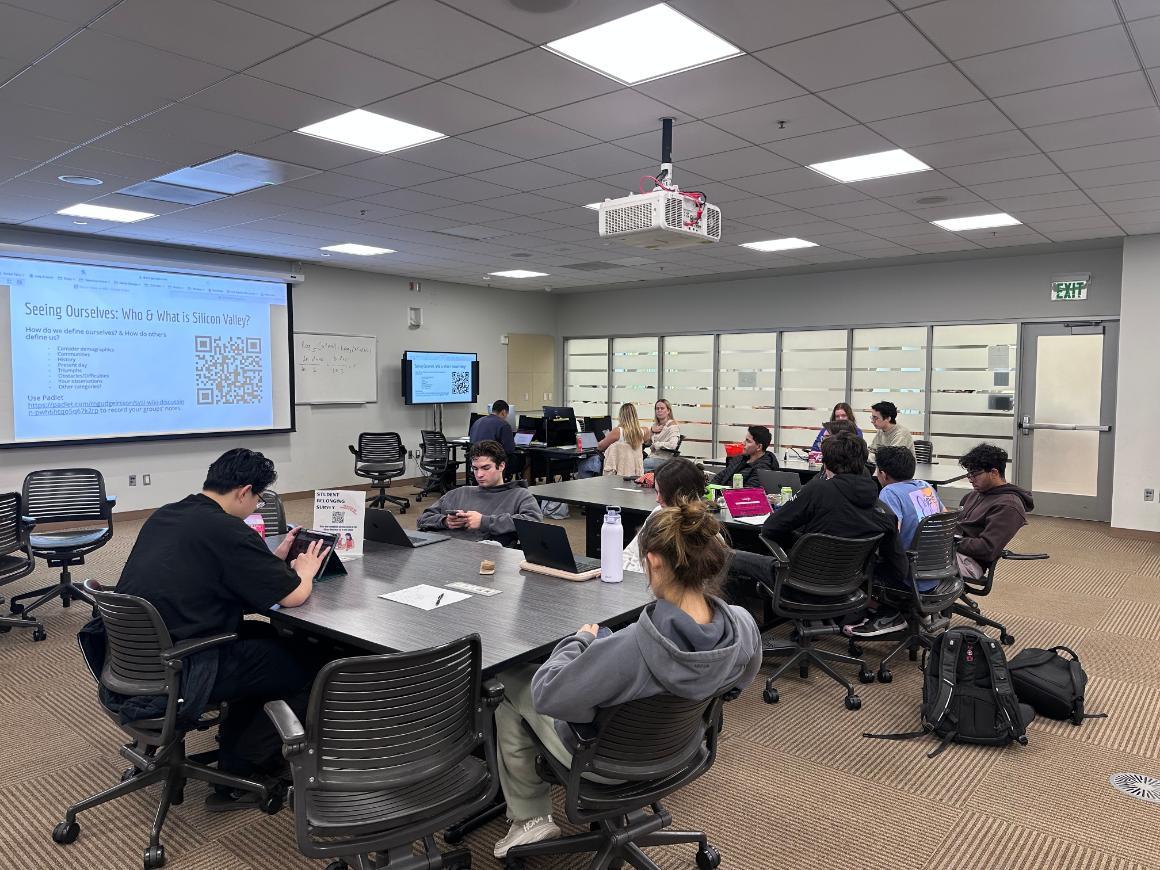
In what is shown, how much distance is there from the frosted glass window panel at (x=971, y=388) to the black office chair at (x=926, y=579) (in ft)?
17.7

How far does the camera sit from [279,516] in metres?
4.05

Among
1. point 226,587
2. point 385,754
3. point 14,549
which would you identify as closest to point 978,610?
point 385,754

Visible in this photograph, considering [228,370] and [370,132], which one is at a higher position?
[370,132]

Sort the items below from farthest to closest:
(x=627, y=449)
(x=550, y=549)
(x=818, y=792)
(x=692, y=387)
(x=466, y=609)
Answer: (x=692, y=387)
(x=627, y=449)
(x=550, y=549)
(x=818, y=792)
(x=466, y=609)

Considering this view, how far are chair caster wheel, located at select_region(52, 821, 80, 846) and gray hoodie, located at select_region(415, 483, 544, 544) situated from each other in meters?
1.85

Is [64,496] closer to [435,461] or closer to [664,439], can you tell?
[435,461]

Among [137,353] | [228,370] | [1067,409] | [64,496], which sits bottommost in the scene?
[64,496]

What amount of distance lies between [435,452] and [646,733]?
7.54 meters

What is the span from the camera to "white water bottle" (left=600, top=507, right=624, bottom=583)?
280 cm

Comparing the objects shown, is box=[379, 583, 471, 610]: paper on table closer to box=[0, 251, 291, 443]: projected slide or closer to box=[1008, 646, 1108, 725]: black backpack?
box=[1008, 646, 1108, 725]: black backpack

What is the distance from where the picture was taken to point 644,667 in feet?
5.93

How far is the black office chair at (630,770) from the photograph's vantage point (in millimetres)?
1894

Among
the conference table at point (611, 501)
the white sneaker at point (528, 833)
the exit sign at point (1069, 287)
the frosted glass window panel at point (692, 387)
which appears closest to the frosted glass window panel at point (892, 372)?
the exit sign at point (1069, 287)

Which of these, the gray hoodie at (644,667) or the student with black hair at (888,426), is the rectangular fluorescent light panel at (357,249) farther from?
the gray hoodie at (644,667)
